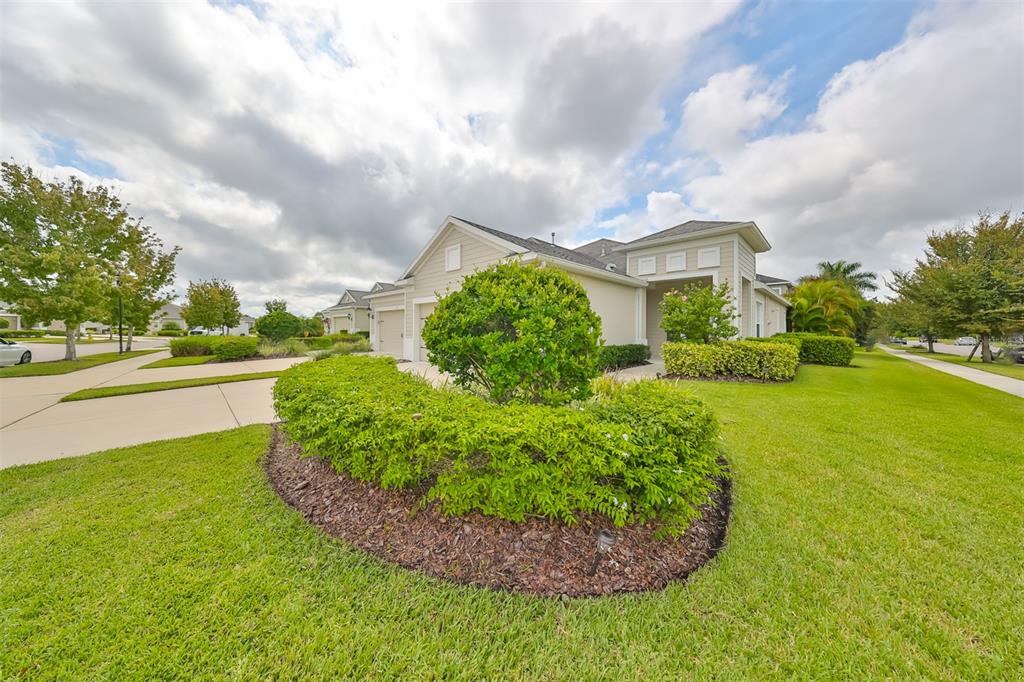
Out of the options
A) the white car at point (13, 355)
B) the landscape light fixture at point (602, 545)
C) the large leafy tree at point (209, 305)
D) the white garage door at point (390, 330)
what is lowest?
the landscape light fixture at point (602, 545)

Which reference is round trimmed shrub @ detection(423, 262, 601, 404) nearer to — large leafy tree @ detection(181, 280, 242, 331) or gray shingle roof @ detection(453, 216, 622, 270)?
gray shingle roof @ detection(453, 216, 622, 270)

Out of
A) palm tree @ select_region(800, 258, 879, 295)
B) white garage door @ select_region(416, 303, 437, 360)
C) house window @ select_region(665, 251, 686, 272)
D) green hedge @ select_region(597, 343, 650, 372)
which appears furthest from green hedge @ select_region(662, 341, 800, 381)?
palm tree @ select_region(800, 258, 879, 295)

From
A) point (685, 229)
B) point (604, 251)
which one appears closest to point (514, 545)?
point (685, 229)

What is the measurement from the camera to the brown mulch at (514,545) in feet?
6.79

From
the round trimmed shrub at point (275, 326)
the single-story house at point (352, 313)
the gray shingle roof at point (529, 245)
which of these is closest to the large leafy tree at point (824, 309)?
the gray shingle roof at point (529, 245)

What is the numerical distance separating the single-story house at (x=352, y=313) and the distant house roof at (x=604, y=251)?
17.0 meters

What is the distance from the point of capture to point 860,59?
7.31 meters

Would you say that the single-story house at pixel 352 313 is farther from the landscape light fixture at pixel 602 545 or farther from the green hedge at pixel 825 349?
the landscape light fixture at pixel 602 545

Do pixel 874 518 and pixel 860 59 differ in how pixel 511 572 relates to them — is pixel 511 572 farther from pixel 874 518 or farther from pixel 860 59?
pixel 860 59

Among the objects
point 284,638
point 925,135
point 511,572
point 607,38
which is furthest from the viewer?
point 925,135

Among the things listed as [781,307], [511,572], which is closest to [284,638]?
[511,572]

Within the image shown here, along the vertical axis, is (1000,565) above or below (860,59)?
below

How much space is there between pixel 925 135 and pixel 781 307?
1381 cm

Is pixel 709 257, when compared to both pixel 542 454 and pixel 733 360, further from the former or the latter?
pixel 542 454
